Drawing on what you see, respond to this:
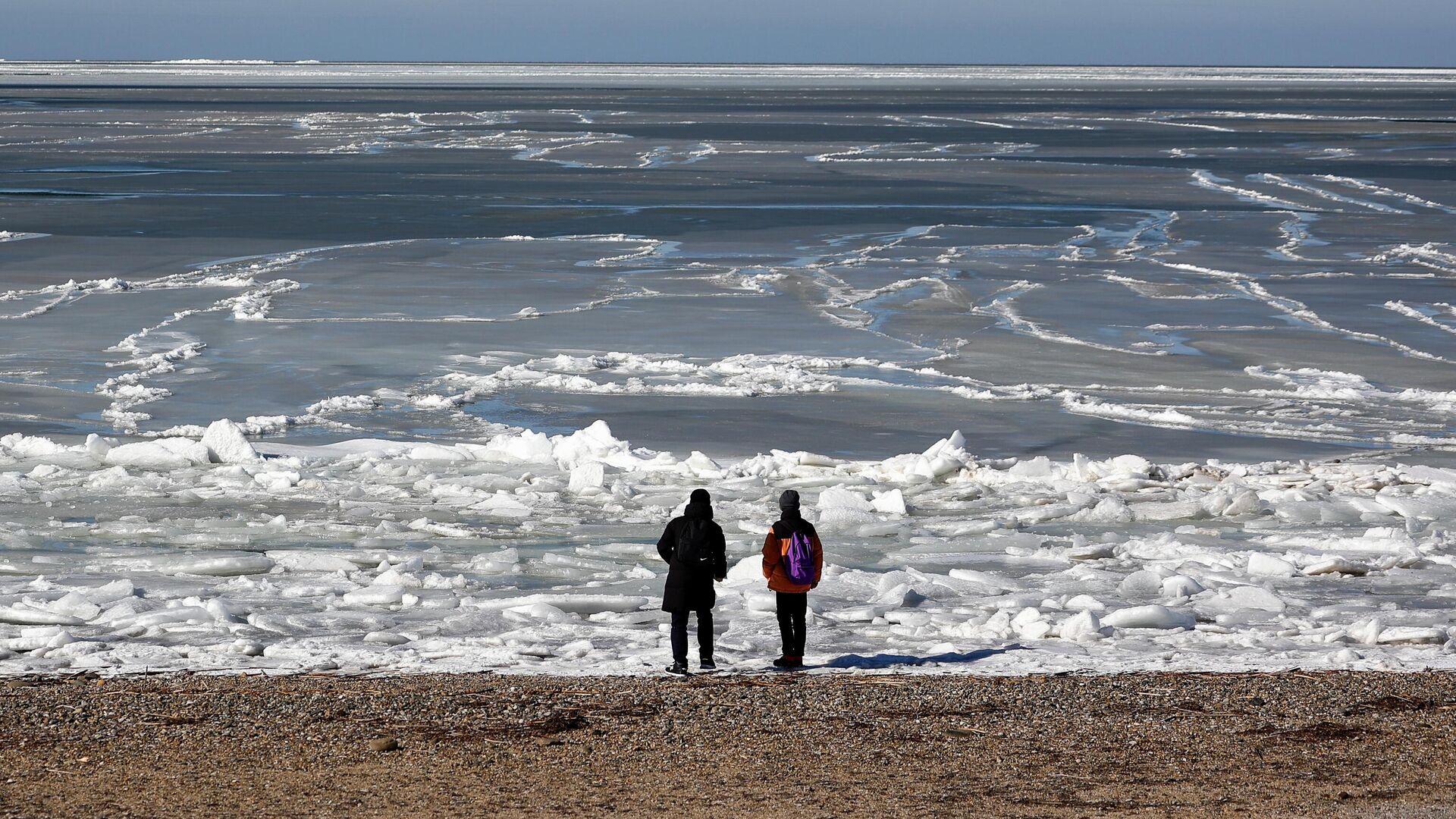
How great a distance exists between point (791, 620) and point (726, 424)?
5.99 m

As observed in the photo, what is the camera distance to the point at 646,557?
9594mm

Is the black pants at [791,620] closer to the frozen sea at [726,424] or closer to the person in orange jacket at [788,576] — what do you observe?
the person in orange jacket at [788,576]

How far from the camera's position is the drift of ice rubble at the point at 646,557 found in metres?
7.61

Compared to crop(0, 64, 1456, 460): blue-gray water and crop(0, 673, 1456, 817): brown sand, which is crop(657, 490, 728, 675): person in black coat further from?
crop(0, 64, 1456, 460): blue-gray water

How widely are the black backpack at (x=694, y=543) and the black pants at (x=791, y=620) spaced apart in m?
0.36

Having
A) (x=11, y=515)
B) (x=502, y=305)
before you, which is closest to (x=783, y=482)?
(x=11, y=515)

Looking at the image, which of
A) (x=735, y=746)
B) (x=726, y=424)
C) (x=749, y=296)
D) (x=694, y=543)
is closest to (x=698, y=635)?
(x=694, y=543)

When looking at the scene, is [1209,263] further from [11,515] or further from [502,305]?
[11,515]

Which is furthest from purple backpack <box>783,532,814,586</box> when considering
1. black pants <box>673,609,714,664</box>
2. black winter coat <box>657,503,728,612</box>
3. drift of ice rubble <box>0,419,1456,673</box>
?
drift of ice rubble <box>0,419,1456,673</box>

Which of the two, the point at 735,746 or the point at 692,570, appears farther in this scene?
the point at 692,570

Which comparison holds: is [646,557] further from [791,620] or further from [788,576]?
[788,576]

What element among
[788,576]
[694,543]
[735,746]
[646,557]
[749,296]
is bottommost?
[735,746]

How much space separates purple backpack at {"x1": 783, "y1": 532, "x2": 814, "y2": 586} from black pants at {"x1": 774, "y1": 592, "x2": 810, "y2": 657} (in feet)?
0.20

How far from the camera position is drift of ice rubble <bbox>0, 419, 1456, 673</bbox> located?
761 centimetres
